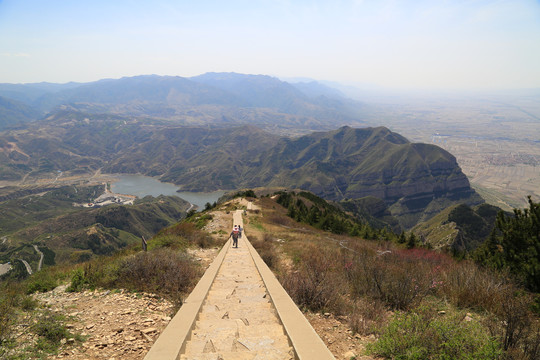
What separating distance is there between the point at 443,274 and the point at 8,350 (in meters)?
10.3

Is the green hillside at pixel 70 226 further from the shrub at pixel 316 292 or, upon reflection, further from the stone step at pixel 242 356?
the stone step at pixel 242 356

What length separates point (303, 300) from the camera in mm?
6758

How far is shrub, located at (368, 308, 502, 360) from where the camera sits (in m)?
3.98

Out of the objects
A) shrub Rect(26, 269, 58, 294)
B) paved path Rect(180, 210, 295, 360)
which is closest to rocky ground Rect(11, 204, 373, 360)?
shrub Rect(26, 269, 58, 294)

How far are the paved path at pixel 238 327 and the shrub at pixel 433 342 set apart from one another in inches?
64.2

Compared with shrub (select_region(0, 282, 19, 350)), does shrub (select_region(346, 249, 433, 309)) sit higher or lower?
lower

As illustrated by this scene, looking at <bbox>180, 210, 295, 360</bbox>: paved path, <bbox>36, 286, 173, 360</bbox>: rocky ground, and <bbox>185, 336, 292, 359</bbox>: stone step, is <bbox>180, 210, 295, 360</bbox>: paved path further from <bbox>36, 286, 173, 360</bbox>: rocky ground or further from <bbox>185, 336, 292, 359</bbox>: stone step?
<bbox>36, 286, 173, 360</bbox>: rocky ground


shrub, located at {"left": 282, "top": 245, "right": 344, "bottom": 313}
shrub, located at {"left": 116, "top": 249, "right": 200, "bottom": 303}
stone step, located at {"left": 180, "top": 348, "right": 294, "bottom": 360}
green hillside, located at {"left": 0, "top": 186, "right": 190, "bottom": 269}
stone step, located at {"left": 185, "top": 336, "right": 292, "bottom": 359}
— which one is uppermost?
stone step, located at {"left": 180, "top": 348, "right": 294, "bottom": 360}

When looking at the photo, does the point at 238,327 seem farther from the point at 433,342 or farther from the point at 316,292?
the point at 433,342

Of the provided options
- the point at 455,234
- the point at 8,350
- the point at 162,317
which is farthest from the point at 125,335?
the point at 455,234

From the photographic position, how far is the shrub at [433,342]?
398cm

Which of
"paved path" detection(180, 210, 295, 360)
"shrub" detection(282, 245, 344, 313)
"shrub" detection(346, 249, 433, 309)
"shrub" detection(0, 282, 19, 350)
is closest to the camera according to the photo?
"paved path" detection(180, 210, 295, 360)

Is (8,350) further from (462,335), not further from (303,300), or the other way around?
(462,335)

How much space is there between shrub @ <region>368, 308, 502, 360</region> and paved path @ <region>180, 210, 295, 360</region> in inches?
64.2
